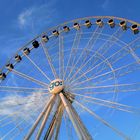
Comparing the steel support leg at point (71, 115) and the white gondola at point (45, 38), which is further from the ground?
the white gondola at point (45, 38)

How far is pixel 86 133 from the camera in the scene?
1036 inches

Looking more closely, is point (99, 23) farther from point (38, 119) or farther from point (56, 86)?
point (38, 119)

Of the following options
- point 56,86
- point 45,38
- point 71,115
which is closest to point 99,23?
point 45,38

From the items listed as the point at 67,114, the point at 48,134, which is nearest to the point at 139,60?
the point at 67,114

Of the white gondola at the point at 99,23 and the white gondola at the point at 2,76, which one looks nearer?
the white gondola at the point at 99,23

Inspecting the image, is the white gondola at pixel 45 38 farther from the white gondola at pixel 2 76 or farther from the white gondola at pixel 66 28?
the white gondola at pixel 2 76

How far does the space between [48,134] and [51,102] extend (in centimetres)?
222

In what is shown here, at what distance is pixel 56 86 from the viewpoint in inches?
1171

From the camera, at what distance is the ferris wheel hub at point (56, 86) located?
29.5 metres

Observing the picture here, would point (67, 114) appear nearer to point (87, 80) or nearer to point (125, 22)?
point (87, 80)

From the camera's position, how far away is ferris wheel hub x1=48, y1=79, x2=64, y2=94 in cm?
2952

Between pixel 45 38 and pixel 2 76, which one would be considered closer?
pixel 45 38

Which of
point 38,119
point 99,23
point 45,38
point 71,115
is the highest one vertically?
point 45,38

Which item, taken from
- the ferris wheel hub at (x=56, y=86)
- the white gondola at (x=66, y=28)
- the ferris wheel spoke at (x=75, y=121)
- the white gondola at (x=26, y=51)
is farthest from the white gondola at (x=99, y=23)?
the ferris wheel spoke at (x=75, y=121)
